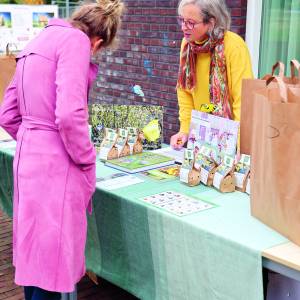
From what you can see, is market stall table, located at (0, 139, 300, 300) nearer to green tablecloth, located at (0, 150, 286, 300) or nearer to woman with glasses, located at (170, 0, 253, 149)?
green tablecloth, located at (0, 150, 286, 300)

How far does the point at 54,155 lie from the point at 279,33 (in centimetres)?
285

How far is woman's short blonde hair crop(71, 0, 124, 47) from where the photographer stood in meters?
2.18

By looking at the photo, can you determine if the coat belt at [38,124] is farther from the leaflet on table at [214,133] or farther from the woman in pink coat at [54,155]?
the leaflet on table at [214,133]

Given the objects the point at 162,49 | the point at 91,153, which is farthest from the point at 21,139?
the point at 162,49

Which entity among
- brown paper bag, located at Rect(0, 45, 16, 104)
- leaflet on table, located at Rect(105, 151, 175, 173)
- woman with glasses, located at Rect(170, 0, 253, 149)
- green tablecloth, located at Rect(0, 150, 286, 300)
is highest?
woman with glasses, located at Rect(170, 0, 253, 149)

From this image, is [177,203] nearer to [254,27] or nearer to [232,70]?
[232,70]

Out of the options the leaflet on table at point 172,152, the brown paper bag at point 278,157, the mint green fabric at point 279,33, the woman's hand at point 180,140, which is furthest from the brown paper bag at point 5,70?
the brown paper bag at point 278,157

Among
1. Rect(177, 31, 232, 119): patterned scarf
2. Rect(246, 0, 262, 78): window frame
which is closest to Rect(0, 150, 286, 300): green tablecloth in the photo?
Rect(177, 31, 232, 119): patterned scarf

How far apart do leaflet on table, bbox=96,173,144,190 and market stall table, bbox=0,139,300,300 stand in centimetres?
4

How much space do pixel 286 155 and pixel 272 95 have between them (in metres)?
0.25

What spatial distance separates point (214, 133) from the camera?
2.54 m

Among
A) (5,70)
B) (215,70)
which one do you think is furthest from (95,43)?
(5,70)

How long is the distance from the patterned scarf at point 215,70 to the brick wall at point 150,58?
2225mm

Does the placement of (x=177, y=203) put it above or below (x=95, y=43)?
below
